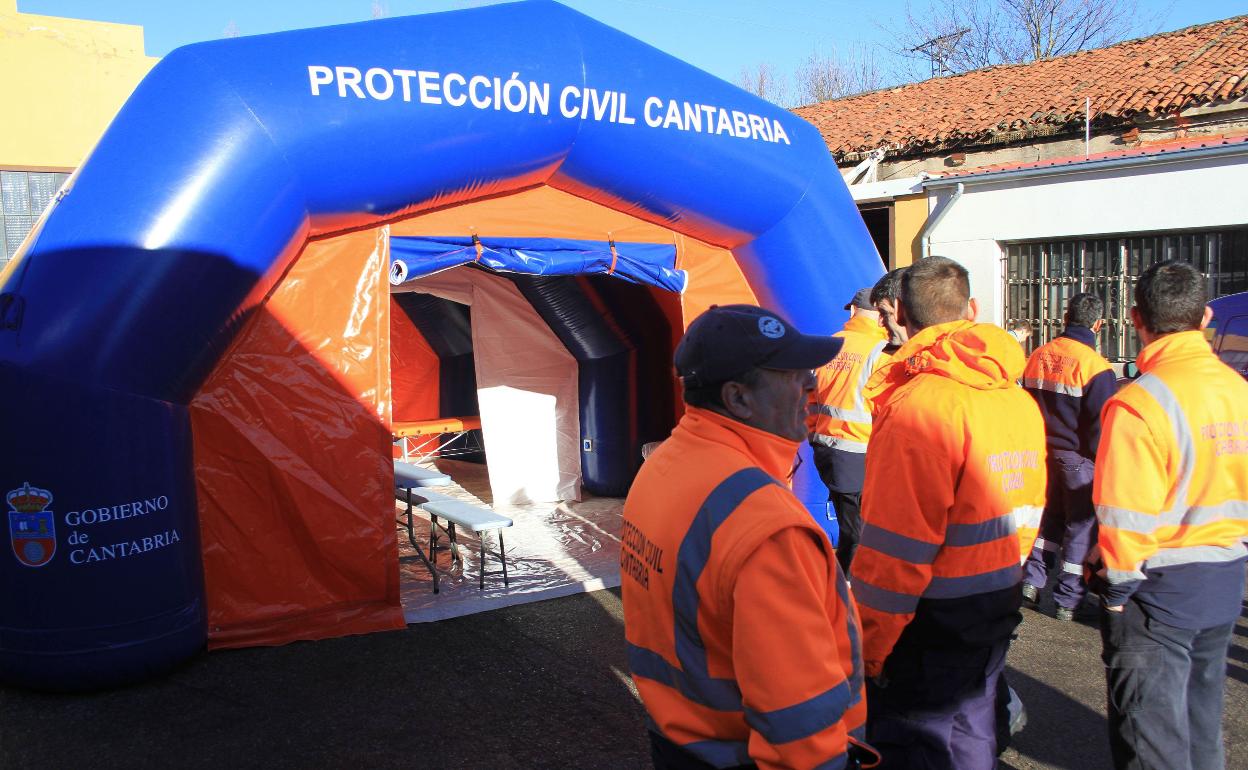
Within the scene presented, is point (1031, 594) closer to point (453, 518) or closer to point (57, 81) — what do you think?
point (453, 518)

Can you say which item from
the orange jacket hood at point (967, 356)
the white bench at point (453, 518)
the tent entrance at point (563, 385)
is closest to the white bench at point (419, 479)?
the white bench at point (453, 518)

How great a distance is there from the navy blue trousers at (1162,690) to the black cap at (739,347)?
1.63 metres

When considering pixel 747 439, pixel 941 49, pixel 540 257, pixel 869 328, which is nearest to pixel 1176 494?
pixel 747 439

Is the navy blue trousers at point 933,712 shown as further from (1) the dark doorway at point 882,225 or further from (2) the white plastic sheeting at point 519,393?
(1) the dark doorway at point 882,225

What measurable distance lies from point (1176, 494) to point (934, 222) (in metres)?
10.0

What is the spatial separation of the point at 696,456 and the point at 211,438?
397cm

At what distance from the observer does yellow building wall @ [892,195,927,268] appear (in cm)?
1251

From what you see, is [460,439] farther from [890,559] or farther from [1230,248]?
[890,559]

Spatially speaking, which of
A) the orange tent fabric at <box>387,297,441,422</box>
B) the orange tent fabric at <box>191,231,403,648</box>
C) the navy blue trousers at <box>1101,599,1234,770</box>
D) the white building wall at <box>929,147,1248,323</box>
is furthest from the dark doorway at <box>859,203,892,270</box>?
the navy blue trousers at <box>1101,599,1234,770</box>

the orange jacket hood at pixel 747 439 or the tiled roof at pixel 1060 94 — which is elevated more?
the tiled roof at pixel 1060 94

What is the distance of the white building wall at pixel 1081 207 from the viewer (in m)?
9.83

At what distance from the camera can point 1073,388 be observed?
5.50 meters

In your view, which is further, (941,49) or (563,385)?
(941,49)

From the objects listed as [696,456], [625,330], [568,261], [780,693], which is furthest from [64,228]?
[625,330]
